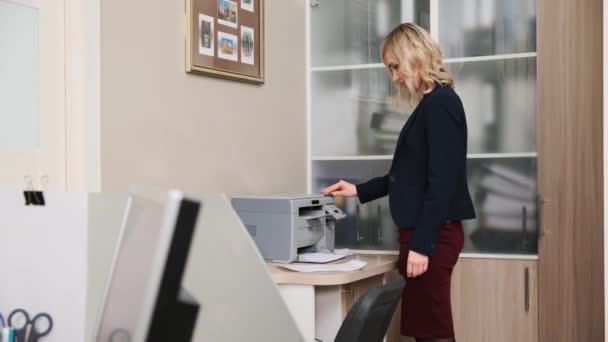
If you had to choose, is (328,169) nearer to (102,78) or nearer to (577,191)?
(577,191)

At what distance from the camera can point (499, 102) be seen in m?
3.30

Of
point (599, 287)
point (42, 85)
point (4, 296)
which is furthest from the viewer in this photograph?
point (599, 287)

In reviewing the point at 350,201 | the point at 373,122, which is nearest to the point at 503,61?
the point at 373,122

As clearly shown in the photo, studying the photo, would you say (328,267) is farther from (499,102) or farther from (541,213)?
(499,102)

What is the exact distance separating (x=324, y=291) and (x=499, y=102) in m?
1.27

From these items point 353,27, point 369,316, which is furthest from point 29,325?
point 353,27

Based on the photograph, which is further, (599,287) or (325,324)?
(599,287)

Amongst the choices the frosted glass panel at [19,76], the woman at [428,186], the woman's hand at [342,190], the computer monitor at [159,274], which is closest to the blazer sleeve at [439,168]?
the woman at [428,186]

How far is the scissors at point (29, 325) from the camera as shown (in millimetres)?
1211

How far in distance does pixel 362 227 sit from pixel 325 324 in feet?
2.94

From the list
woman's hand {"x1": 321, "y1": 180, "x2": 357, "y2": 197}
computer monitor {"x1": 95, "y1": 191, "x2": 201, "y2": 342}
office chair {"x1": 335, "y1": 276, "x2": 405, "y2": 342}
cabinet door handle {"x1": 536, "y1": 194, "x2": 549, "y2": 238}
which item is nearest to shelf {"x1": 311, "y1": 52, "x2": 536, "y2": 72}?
cabinet door handle {"x1": 536, "y1": 194, "x2": 549, "y2": 238}

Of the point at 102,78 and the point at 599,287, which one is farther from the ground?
the point at 102,78

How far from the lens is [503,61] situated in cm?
329

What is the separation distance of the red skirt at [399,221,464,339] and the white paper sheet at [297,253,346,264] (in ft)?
1.13
